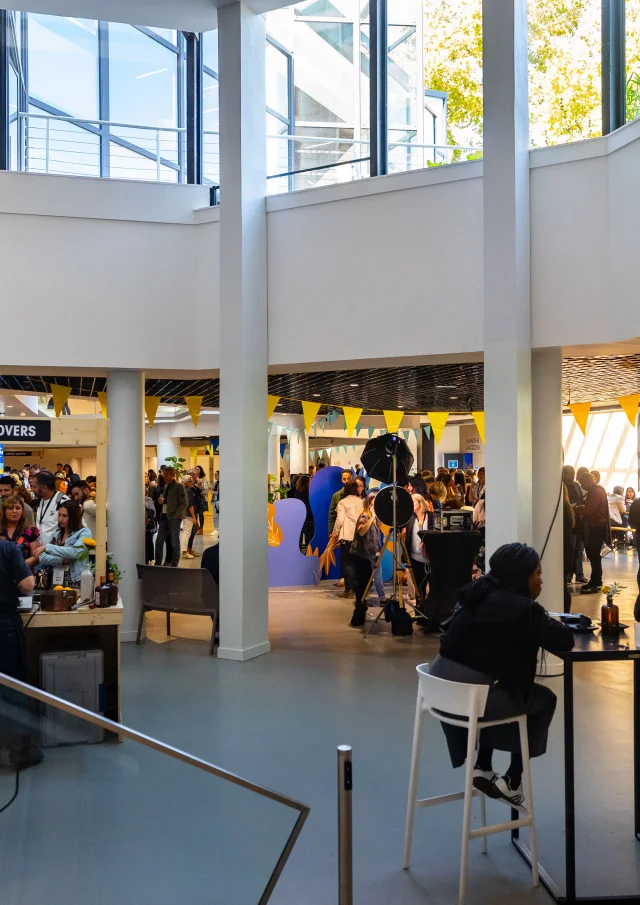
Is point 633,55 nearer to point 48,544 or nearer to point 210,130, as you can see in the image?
point 210,130

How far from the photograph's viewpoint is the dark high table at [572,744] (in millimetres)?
3246

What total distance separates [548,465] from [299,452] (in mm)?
16829

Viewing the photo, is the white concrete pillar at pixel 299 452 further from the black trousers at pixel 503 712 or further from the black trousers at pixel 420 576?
the black trousers at pixel 503 712

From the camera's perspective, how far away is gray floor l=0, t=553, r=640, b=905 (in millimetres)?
2791

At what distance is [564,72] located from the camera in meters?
6.98

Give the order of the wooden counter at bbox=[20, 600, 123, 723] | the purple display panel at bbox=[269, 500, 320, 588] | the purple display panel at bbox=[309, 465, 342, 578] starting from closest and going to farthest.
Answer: the wooden counter at bbox=[20, 600, 123, 723]
the purple display panel at bbox=[269, 500, 320, 588]
the purple display panel at bbox=[309, 465, 342, 578]

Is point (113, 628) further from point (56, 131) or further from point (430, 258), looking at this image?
point (56, 131)

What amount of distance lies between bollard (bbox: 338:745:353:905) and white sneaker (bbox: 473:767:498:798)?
0.95 metres

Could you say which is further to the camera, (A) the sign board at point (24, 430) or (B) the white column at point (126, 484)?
(B) the white column at point (126, 484)

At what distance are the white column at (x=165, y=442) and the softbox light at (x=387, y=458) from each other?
64.0ft

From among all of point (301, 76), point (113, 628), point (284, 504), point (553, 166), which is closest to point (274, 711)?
point (113, 628)

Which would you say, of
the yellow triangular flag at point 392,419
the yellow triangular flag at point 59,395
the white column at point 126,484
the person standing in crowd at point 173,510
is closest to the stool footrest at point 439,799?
the white column at point 126,484

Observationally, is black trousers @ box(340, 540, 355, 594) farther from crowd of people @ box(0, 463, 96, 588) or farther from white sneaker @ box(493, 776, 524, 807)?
white sneaker @ box(493, 776, 524, 807)

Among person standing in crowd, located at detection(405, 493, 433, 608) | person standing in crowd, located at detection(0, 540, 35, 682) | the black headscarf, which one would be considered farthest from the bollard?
person standing in crowd, located at detection(405, 493, 433, 608)
